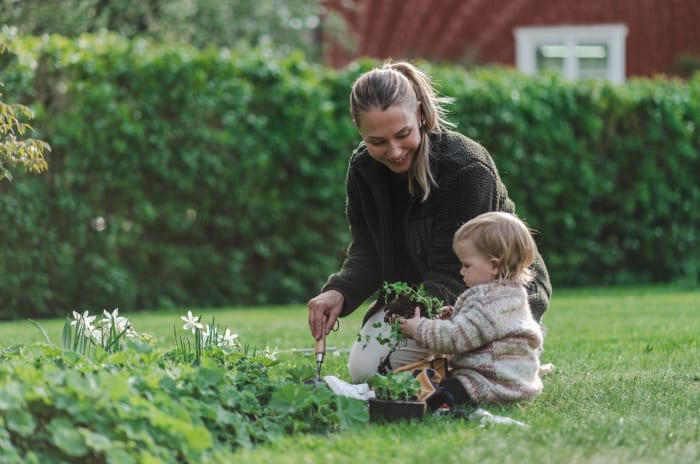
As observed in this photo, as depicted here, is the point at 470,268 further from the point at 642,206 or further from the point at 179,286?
the point at 642,206

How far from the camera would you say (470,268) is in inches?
139

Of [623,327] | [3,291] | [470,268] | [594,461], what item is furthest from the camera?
[3,291]

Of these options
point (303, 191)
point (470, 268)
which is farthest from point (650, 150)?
point (470, 268)

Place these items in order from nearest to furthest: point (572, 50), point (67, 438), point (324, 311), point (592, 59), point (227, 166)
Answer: point (67, 438), point (324, 311), point (227, 166), point (572, 50), point (592, 59)

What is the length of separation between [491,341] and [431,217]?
0.70 meters

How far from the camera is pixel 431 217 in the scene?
4.02m

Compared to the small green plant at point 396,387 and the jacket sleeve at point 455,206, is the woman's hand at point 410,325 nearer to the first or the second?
the small green plant at point 396,387

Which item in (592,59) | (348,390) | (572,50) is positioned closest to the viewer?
(348,390)

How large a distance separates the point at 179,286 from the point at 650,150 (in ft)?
16.7

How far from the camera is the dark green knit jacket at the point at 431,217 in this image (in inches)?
153

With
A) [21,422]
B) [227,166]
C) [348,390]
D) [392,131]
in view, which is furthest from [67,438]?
[227,166]

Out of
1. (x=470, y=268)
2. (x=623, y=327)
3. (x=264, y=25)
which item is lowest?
(x=623, y=327)

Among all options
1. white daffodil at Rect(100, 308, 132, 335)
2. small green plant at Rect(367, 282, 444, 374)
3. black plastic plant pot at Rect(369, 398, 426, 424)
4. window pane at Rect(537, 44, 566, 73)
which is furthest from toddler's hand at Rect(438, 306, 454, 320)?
window pane at Rect(537, 44, 566, 73)

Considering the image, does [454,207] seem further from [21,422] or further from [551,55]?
[551,55]
